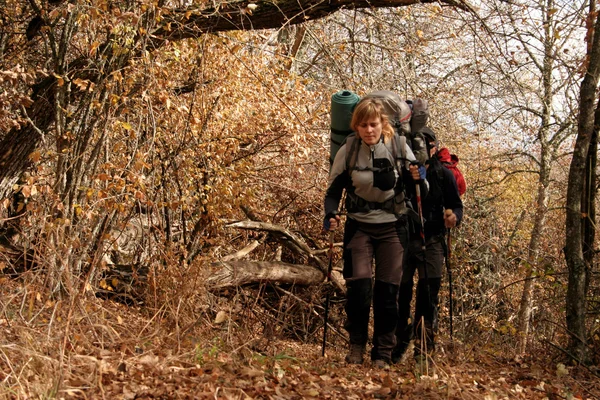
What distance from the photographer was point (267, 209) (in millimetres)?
11594

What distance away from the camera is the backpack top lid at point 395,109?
19.1 feet

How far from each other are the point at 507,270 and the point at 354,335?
37.1ft

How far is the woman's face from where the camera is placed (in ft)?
18.0

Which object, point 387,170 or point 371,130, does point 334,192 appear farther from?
point 371,130

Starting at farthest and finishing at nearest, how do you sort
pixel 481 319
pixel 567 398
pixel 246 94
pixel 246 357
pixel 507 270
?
pixel 507 270, pixel 481 319, pixel 246 94, pixel 246 357, pixel 567 398

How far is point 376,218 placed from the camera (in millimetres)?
5570

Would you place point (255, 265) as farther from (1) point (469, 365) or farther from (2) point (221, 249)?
(1) point (469, 365)

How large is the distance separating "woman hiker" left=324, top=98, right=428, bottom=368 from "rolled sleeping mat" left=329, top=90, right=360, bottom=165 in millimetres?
329

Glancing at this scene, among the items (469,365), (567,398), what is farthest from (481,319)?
(567,398)

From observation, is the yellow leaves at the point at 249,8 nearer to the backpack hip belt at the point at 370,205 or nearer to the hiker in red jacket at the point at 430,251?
the hiker in red jacket at the point at 430,251

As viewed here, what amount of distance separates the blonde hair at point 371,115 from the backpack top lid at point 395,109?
0.57ft

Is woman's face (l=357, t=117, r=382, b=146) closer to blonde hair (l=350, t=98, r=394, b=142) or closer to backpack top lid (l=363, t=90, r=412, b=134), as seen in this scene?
blonde hair (l=350, t=98, r=394, b=142)

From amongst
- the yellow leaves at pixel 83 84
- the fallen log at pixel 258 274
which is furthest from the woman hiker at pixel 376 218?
the fallen log at pixel 258 274

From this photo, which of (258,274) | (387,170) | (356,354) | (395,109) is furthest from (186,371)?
(258,274)
